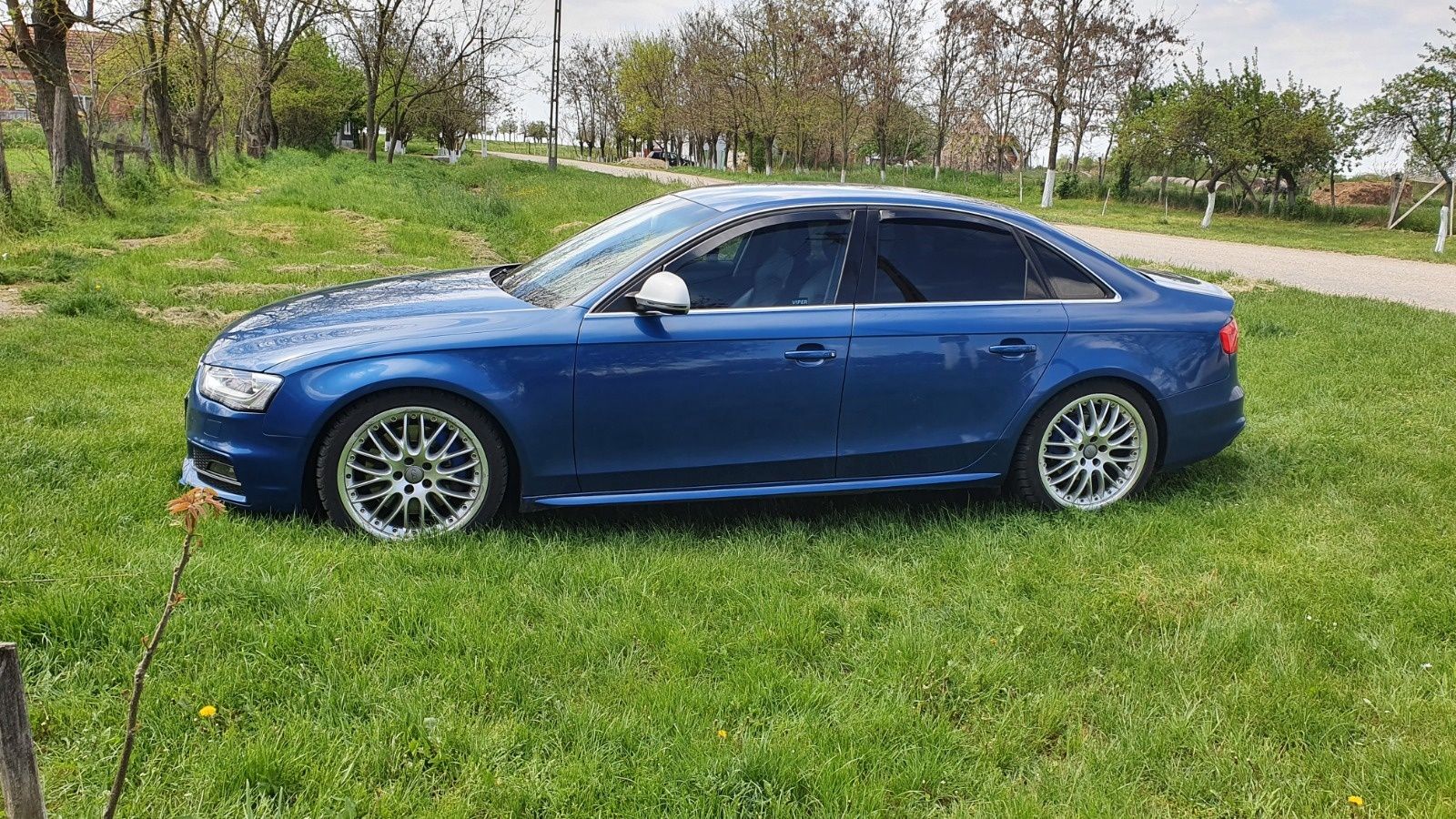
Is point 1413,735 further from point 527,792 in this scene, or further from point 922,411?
point 527,792

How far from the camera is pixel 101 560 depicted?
3.43m

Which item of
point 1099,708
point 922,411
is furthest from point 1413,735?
point 922,411

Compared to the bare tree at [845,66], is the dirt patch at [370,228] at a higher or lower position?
lower

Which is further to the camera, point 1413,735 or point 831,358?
point 831,358

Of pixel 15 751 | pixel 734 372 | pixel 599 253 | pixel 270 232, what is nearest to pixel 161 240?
pixel 270 232

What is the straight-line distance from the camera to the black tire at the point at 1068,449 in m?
4.57

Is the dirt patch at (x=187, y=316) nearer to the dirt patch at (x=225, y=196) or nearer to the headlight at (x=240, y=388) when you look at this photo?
the headlight at (x=240, y=388)

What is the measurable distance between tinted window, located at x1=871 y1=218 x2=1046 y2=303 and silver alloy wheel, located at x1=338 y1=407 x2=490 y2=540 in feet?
6.24

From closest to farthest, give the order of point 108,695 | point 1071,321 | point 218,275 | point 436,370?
point 108,695, point 436,370, point 1071,321, point 218,275

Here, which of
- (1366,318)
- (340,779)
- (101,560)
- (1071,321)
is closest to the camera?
(340,779)

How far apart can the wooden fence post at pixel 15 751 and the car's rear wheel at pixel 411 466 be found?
242 cm

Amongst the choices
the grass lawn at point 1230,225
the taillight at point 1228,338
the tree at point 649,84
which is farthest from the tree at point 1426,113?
the tree at point 649,84

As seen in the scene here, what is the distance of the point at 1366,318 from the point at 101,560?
10.7 meters

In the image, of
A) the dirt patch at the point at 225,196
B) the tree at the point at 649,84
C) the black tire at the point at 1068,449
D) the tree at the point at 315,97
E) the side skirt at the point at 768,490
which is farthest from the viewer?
the tree at the point at 649,84
